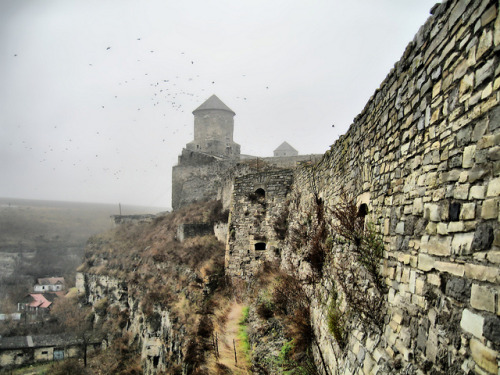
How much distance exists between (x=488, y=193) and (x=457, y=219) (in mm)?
399

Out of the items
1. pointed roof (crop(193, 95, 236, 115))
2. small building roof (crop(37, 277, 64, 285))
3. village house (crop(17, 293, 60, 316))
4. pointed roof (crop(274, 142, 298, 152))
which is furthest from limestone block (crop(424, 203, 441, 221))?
small building roof (crop(37, 277, 64, 285))

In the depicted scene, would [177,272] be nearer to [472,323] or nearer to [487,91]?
[472,323]

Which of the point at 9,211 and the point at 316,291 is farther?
the point at 9,211

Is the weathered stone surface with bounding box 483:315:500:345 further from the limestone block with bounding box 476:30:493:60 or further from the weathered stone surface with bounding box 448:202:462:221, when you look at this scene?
the limestone block with bounding box 476:30:493:60

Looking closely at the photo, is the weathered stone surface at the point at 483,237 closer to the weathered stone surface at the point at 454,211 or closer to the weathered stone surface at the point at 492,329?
the weathered stone surface at the point at 454,211

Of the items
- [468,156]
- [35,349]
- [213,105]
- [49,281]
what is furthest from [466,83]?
[49,281]

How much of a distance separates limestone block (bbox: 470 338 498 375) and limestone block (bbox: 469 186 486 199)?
1038mm

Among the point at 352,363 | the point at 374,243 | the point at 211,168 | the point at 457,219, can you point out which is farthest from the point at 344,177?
the point at 211,168

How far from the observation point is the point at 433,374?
268 centimetres

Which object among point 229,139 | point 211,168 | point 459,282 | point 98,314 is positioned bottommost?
point 98,314

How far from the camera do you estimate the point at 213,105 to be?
52.3m

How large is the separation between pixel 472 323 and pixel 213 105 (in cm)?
5257

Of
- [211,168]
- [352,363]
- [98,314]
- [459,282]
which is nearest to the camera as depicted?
[459,282]

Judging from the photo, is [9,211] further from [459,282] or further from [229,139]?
[459,282]
